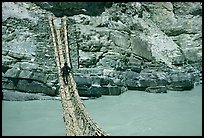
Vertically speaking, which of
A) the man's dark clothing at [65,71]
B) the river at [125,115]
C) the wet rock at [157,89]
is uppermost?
the man's dark clothing at [65,71]

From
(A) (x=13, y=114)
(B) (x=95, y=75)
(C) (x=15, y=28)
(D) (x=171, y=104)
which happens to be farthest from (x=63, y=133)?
(C) (x=15, y=28)

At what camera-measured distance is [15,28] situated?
18.0 metres

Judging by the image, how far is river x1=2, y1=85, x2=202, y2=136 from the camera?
1367 centimetres

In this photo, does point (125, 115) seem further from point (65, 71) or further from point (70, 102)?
point (65, 71)

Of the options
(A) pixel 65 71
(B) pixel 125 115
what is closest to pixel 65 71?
(A) pixel 65 71

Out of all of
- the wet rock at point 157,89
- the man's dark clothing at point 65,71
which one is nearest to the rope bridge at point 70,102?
the man's dark clothing at point 65,71

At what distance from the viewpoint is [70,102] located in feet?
46.4

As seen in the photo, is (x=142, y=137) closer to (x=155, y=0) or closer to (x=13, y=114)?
(x=13, y=114)

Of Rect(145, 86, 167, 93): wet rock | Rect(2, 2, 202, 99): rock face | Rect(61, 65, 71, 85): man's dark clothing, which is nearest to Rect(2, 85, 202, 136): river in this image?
Rect(145, 86, 167, 93): wet rock

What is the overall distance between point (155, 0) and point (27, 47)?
34.8ft

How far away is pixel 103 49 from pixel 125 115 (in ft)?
17.0

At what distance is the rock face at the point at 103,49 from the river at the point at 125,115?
816 millimetres

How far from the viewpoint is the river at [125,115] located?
1367cm

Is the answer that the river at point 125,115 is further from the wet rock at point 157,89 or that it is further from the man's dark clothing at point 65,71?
the man's dark clothing at point 65,71
